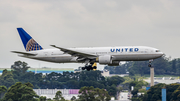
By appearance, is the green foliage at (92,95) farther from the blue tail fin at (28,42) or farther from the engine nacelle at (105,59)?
the engine nacelle at (105,59)

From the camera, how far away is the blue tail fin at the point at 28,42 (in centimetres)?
7438

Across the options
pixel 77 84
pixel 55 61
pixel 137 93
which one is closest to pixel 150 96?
pixel 137 93

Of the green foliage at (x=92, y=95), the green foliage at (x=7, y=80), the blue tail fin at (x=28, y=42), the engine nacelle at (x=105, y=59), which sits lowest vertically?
the green foliage at (x=92, y=95)

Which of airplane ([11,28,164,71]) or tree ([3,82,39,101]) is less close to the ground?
airplane ([11,28,164,71])

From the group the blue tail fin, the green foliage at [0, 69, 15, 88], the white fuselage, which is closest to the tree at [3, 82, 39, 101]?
the blue tail fin

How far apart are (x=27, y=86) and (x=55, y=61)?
159 feet

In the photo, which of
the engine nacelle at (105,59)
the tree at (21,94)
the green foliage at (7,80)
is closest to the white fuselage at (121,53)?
the engine nacelle at (105,59)

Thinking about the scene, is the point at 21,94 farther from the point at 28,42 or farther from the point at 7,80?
the point at 7,80

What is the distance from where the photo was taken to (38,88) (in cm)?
17550

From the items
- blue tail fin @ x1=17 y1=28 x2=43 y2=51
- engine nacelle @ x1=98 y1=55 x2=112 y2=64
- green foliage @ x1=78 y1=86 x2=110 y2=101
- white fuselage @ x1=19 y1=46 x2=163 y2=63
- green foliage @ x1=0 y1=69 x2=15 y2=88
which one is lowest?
green foliage @ x1=78 y1=86 x2=110 y2=101

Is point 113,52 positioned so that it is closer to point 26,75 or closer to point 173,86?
point 173,86

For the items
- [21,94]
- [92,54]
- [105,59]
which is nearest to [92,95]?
[21,94]

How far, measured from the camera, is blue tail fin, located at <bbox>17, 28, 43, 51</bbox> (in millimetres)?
74375

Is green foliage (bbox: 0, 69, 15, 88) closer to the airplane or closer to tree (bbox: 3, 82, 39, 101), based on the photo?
tree (bbox: 3, 82, 39, 101)
